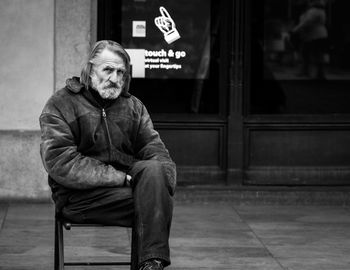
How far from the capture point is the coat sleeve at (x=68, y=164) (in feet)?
18.6

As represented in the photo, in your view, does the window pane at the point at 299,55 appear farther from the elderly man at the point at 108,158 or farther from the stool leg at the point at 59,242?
the stool leg at the point at 59,242

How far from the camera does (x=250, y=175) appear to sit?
9742mm

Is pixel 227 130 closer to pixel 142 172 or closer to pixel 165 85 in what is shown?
pixel 165 85

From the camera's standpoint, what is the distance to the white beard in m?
5.90

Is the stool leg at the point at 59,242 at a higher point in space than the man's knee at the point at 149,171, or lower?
lower

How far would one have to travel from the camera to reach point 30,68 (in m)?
9.20

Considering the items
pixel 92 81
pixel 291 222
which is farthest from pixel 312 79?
pixel 92 81

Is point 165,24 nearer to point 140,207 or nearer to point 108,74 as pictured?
point 108,74

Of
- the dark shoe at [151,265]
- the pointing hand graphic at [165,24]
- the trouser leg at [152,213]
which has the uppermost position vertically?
the pointing hand graphic at [165,24]

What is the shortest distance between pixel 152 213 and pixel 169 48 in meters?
4.24

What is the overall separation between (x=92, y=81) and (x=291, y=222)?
10.7 ft

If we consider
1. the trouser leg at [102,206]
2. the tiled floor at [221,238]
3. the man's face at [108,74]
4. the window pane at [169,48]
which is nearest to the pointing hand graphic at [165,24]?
the window pane at [169,48]

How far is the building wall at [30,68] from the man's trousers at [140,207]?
3.57 metres

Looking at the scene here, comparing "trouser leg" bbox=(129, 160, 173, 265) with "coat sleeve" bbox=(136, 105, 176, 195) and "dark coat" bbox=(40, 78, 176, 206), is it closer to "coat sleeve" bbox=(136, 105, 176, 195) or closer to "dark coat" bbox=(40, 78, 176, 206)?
"dark coat" bbox=(40, 78, 176, 206)
